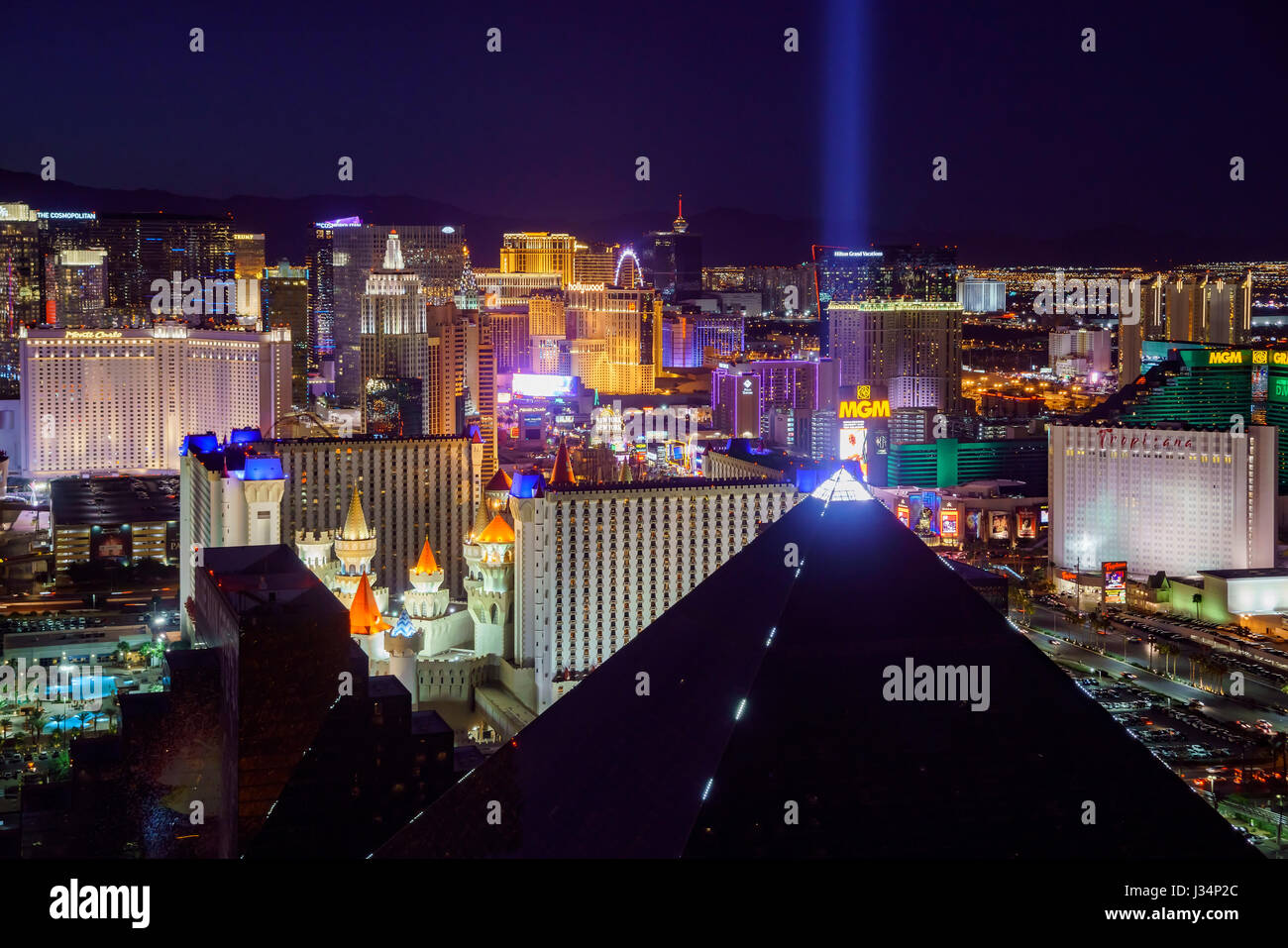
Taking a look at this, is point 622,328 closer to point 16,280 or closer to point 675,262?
point 675,262

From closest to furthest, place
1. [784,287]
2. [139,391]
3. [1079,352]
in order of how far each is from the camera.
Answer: [139,391] → [1079,352] → [784,287]

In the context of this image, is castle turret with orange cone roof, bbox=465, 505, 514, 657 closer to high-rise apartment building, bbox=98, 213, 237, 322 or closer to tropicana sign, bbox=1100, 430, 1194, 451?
tropicana sign, bbox=1100, 430, 1194, 451

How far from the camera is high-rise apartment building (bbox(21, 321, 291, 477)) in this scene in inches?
1828

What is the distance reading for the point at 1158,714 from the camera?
20531 millimetres

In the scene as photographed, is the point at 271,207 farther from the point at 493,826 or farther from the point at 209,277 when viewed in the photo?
the point at 493,826

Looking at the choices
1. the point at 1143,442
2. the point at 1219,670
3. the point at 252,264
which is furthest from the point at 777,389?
the point at 1219,670

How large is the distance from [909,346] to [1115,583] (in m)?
26.4

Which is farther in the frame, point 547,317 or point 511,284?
point 511,284

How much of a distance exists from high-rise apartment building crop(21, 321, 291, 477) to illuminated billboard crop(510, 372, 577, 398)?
1143cm

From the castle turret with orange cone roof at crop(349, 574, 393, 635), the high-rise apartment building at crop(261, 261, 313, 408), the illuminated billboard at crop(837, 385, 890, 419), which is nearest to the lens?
the castle turret with orange cone roof at crop(349, 574, 393, 635)

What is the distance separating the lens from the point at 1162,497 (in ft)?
105

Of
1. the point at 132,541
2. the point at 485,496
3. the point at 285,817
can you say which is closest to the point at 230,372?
the point at 132,541

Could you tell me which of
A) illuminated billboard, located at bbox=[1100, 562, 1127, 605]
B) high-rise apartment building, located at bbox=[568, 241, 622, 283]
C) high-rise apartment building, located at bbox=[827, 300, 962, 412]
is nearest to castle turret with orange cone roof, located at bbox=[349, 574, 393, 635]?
illuminated billboard, located at bbox=[1100, 562, 1127, 605]

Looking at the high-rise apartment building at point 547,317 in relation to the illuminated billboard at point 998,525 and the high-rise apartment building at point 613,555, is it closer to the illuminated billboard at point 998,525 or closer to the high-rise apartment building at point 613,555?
the illuminated billboard at point 998,525
